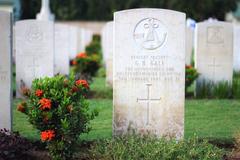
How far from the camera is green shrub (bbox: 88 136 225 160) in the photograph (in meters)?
7.17

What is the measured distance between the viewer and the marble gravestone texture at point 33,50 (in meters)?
13.0

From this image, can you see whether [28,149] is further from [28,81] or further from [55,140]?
[28,81]

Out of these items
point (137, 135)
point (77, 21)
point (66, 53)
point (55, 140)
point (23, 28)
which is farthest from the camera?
point (77, 21)

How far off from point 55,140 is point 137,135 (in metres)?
1.23

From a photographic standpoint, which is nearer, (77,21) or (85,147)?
(85,147)

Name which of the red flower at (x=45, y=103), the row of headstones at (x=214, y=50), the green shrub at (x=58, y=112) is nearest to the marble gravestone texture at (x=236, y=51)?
the row of headstones at (x=214, y=50)

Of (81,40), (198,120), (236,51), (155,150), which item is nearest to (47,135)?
(155,150)

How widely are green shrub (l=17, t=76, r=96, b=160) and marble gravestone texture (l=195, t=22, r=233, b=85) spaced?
6.22m

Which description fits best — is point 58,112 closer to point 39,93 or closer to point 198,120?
point 39,93

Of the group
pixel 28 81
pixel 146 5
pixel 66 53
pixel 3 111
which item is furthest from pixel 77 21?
pixel 3 111

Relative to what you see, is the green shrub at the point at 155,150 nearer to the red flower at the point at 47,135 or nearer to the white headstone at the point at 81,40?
the red flower at the point at 47,135

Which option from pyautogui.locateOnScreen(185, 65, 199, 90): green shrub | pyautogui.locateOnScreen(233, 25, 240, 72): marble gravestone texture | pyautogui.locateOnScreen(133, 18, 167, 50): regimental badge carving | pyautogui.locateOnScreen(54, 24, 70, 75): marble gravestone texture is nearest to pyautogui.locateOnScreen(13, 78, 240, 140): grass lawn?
pyautogui.locateOnScreen(185, 65, 199, 90): green shrub

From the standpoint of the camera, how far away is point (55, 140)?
293 inches

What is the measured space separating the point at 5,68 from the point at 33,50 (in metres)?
4.60
